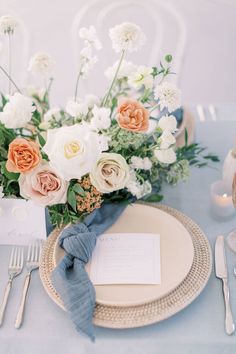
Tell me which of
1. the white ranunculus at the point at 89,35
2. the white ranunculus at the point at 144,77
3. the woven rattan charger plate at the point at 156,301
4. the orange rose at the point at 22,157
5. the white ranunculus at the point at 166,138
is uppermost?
the white ranunculus at the point at 89,35

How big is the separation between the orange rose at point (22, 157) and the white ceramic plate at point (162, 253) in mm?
213

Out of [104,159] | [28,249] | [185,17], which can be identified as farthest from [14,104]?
[185,17]

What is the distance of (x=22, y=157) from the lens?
A: 90 cm

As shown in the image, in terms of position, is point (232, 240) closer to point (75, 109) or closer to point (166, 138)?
point (166, 138)

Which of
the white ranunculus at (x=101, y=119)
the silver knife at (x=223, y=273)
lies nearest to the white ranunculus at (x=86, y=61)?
the white ranunculus at (x=101, y=119)

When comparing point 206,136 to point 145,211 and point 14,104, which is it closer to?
point 145,211

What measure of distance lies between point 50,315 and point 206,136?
78 cm

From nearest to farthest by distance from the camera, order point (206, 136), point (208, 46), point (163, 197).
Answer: point (163, 197) → point (206, 136) → point (208, 46)

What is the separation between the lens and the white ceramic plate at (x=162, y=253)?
2.93ft

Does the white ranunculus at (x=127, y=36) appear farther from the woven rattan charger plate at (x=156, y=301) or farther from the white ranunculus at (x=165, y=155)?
the woven rattan charger plate at (x=156, y=301)

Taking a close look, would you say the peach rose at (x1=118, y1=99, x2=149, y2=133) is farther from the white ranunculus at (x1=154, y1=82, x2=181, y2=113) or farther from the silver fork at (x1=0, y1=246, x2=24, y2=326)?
the silver fork at (x1=0, y1=246, x2=24, y2=326)

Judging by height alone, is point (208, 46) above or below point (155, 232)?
above

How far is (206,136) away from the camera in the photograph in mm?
1405

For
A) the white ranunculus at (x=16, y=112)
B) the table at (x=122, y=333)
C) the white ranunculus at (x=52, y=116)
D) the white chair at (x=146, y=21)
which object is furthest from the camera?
the white chair at (x=146, y=21)
